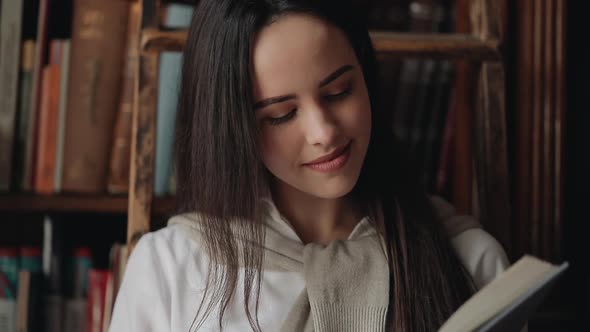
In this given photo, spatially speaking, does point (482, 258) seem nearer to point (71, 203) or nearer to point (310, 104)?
point (310, 104)

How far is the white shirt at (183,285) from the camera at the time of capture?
880 millimetres

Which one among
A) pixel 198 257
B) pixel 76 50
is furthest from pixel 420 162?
pixel 76 50

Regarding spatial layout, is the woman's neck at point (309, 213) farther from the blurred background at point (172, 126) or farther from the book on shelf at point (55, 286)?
the book on shelf at point (55, 286)

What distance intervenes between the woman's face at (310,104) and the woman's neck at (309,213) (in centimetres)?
9

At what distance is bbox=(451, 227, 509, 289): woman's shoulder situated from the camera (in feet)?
3.05

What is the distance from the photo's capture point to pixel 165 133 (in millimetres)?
1146

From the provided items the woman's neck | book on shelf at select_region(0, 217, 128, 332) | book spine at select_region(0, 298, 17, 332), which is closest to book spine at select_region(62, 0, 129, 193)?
book on shelf at select_region(0, 217, 128, 332)

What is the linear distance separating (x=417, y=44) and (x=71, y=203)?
2.00ft

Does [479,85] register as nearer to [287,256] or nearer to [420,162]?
[420,162]

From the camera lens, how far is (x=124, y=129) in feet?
3.82

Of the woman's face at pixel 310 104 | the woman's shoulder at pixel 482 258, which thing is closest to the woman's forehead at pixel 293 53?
the woman's face at pixel 310 104

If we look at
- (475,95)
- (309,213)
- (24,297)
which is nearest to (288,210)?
(309,213)

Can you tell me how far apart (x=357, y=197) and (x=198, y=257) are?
241 mm

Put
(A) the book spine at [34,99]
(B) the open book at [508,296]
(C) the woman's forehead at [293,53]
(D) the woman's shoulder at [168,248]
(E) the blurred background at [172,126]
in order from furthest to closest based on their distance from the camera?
(A) the book spine at [34,99] < (E) the blurred background at [172,126] < (D) the woman's shoulder at [168,248] < (C) the woman's forehead at [293,53] < (B) the open book at [508,296]
